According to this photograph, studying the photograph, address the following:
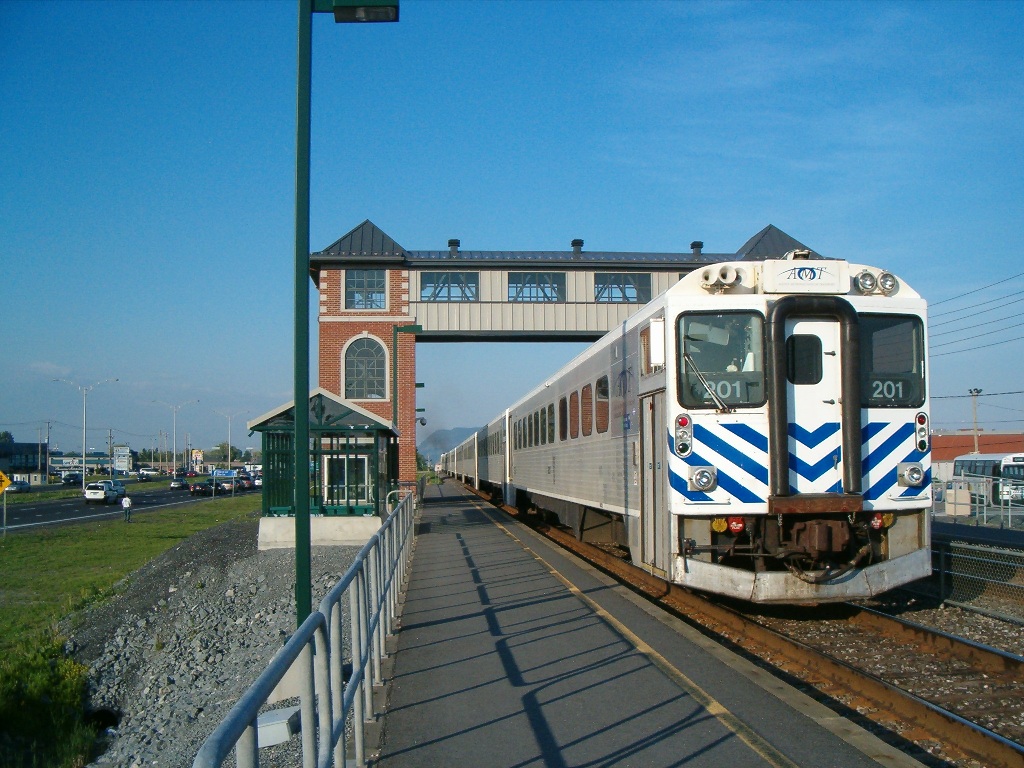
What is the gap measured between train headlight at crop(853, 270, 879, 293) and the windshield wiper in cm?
189

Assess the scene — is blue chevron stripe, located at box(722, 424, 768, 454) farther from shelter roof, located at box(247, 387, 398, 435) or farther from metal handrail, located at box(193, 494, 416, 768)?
shelter roof, located at box(247, 387, 398, 435)

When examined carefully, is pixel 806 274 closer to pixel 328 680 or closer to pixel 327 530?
pixel 328 680

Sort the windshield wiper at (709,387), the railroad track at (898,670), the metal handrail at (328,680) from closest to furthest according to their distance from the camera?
the metal handrail at (328,680)
the railroad track at (898,670)
the windshield wiper at (709,387)

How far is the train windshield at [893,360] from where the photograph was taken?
31.1 feet

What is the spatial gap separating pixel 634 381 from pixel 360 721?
6312 millimetres

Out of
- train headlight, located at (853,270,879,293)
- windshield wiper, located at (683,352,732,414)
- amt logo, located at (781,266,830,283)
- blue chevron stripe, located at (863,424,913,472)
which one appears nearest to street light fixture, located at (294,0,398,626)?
windshield wiper, located at (683,352,732,414)

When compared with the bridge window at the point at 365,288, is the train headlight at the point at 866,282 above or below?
below

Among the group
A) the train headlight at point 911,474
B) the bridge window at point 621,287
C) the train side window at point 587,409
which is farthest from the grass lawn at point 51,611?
the bridge window at point 621,287

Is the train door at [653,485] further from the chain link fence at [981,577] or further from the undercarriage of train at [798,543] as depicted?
the chain link fence at [981,577]

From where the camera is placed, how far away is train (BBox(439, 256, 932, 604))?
8.96 m

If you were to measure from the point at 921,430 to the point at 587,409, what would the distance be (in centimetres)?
589

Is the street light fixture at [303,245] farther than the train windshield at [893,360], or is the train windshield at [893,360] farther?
the train windshield at [893,360]

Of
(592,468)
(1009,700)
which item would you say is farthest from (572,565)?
(1009,700)

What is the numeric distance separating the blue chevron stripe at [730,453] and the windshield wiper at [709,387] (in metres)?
0.27
